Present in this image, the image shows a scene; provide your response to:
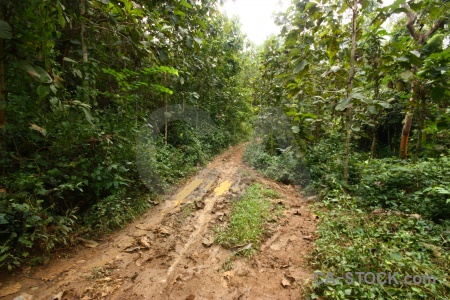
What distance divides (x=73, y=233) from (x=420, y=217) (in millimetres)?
5257

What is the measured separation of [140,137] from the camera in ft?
17.6

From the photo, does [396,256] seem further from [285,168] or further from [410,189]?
[285,168]

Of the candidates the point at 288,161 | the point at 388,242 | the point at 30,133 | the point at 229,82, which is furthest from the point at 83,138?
the point at 229,82

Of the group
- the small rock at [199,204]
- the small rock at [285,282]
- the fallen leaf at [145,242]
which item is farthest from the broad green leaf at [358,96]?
the fallen leaf at [145,242]

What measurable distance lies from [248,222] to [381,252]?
1.88m

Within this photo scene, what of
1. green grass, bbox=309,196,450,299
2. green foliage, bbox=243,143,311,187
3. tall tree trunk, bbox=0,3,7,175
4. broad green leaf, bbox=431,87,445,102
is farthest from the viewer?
green foliage, bbox=243,143,311,187

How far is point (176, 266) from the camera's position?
2.86 metres

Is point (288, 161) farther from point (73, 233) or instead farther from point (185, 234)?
point (73, 233)

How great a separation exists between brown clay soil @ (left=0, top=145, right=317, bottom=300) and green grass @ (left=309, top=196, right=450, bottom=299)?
30cm

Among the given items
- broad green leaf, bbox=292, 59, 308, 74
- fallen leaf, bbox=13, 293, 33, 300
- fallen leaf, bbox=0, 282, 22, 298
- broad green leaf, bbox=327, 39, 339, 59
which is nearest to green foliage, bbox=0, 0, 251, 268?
fallen leaf, bbox=0, 282, 22, 298

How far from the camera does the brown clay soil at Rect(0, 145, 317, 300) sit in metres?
2.41

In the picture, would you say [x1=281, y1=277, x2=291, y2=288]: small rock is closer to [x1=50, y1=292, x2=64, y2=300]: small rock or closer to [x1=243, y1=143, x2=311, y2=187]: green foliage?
[x1=50, y1=292, x2=64, y2=300]: small rock

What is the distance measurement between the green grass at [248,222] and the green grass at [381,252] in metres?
0.88

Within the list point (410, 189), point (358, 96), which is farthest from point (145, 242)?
point (410, 189)
